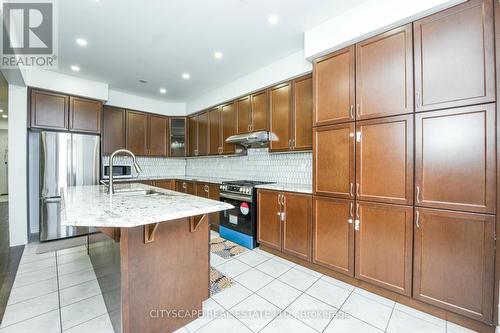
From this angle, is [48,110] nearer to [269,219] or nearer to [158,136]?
[158,136]

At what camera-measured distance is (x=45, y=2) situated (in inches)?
84.0

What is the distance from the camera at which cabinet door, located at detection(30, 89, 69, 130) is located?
3.53 metres

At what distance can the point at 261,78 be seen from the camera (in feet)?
11.8

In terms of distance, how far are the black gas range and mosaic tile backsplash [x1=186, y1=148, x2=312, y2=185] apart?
57 cm

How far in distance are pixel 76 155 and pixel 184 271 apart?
3449 mm

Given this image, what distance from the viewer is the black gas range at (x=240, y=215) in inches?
129

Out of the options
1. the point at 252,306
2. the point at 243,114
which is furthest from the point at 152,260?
the point at 243,114

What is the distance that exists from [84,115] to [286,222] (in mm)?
4094

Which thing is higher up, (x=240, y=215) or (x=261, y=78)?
(x=261, y=78)

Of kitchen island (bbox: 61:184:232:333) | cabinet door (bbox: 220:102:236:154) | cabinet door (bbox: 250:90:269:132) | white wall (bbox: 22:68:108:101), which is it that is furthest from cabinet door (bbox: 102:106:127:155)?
kitchen island (bbox: 61:184:232:333)

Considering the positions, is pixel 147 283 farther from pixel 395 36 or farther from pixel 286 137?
pixel 395 36

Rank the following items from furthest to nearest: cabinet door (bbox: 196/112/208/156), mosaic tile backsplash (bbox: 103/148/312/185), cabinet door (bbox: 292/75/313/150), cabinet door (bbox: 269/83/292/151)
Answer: cabinet door (bbox: 196/112/208/156)
mosaic tile backsplash (bbox: 103/148/312/185)
cabinet door (bbox: 269/83/292/151)
cabinet door (bbox: 292/75/313/150)

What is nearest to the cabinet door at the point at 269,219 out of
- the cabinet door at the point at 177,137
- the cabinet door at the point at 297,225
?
the cabinet door at the point at 297,225

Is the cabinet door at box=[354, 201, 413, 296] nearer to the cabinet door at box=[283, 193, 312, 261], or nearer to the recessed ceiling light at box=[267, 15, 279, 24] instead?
the cabinet door at box=[283, 193, 312, 261]
